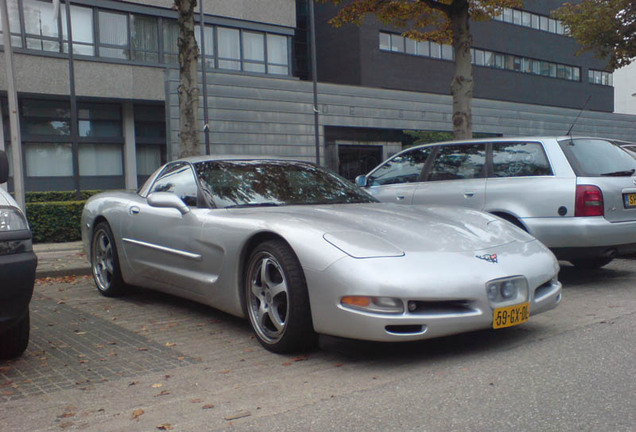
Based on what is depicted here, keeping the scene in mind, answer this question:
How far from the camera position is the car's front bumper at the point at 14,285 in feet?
12.0

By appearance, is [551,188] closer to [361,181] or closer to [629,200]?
[629,200]

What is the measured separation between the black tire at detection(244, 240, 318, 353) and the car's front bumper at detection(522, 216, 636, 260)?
3.26 m

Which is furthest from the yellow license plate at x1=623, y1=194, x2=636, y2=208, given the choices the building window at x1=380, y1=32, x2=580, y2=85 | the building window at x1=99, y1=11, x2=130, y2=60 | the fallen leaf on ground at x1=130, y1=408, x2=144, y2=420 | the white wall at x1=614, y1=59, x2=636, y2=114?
the white wall at x1=614, y1=59, x2=636, y2=114

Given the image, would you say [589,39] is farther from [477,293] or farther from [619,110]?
[619,110]

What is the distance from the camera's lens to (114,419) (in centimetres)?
321

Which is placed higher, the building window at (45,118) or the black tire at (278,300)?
the building window at (45,118)

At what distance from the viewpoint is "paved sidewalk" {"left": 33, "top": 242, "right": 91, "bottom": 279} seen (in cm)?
836

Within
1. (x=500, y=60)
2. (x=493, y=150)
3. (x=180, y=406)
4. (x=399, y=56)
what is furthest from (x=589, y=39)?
(x=180, y=406)

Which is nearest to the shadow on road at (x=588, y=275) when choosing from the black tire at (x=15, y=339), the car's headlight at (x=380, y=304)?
the car's headlight at (x=380, y=304)

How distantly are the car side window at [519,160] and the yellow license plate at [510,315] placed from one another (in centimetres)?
290

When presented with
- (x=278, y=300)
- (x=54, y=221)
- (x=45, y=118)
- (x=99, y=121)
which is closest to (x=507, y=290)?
(x=278, y=300)

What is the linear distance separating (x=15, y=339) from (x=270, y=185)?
2240mm

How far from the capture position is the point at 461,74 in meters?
12.8

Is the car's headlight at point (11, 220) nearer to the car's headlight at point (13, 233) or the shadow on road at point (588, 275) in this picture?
the car's headlight at point (13, 233)
